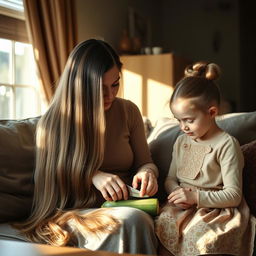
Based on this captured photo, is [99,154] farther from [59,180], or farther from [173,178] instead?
[173,178]

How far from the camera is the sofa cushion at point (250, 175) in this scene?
1547mm

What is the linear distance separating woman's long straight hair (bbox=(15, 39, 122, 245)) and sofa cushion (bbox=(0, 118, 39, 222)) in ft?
0.19

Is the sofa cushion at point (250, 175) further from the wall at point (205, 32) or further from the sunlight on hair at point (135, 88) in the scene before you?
the wall at point (205, 32)

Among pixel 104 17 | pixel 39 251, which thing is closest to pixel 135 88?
pixel 104 17

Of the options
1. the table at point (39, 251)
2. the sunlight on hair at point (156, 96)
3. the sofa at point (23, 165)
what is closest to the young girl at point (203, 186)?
the sofa at point (23, 165)

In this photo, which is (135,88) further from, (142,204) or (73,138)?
(142,204)

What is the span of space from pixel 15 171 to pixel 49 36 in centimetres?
133

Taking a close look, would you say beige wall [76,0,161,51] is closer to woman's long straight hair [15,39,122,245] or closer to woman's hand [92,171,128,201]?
woman's long straight hair [15,39,122,245]

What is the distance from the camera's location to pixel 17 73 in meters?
2.80

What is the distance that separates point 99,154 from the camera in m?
1.56

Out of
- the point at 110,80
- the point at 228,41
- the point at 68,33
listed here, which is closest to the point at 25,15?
the point at 68,33

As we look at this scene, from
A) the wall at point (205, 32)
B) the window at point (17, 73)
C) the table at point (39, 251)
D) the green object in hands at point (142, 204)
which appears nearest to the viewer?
the table at point (39, 251)

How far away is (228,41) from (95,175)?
13.8 feet

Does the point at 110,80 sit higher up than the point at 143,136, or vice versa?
the point at 110,80
